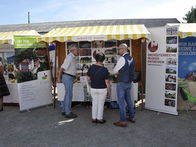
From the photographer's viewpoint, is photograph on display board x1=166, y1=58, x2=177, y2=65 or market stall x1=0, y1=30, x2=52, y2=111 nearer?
photograph on display board x1=166, y1=58, x2=177, y2=65

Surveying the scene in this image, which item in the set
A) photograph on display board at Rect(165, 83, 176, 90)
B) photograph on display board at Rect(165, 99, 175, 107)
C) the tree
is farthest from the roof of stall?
photograph on display board at Rect(165, 99, 175, 107)

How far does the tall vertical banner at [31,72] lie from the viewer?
4.84 metres

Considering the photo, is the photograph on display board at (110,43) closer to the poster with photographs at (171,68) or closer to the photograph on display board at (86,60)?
the photograph on display board at (86,60)

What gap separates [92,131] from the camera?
3.80 m

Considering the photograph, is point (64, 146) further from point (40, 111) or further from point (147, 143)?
point (40, 111)

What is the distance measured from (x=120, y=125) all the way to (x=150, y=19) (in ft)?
43.8

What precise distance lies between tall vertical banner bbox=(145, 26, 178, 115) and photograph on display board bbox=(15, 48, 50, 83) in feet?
→ 9.00

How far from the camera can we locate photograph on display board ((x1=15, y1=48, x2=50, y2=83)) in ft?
15.8

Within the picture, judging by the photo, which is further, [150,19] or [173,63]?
[150,19]

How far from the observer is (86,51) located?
5711 millimetres

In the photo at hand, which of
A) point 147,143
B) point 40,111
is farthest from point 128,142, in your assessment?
point 40,111

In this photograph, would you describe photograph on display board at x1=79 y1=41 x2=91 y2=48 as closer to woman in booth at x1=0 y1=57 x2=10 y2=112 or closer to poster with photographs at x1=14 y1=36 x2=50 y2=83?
poster with photographs at x1=14 y1=36 x2=50 y2=83

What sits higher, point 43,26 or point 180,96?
point 43,26

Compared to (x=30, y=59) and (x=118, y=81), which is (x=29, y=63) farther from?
(x=118, y=81)
